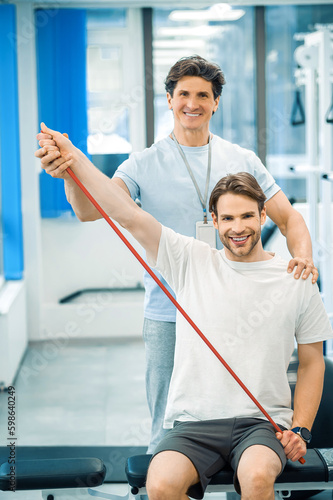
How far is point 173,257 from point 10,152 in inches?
113

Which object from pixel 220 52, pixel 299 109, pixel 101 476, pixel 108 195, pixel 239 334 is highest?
pixel 220 52

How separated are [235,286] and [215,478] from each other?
0.48 m

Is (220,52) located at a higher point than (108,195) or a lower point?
higher

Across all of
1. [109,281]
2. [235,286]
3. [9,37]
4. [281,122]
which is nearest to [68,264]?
[109,281]

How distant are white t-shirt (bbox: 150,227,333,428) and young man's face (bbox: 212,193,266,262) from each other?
56 millimetres

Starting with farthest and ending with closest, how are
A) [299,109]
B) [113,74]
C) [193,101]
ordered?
1. [113,74]
2. [299,109]
3. [193,101]

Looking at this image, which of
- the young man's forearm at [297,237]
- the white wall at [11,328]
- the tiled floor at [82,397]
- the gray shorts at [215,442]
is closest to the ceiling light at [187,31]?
the white wall at [11,328]

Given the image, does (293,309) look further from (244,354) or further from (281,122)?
(281,122)

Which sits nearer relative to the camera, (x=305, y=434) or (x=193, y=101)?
(x=305, y=434)

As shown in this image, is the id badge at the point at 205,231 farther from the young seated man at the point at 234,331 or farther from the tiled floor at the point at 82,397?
the tiled floor at the point at 82,397

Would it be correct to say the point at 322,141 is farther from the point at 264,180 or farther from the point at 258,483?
the point at 258,483

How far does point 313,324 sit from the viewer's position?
1647 mm

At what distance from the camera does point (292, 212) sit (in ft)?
6.41

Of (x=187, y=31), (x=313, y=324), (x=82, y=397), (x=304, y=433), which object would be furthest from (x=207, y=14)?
(x=304, y=433)
